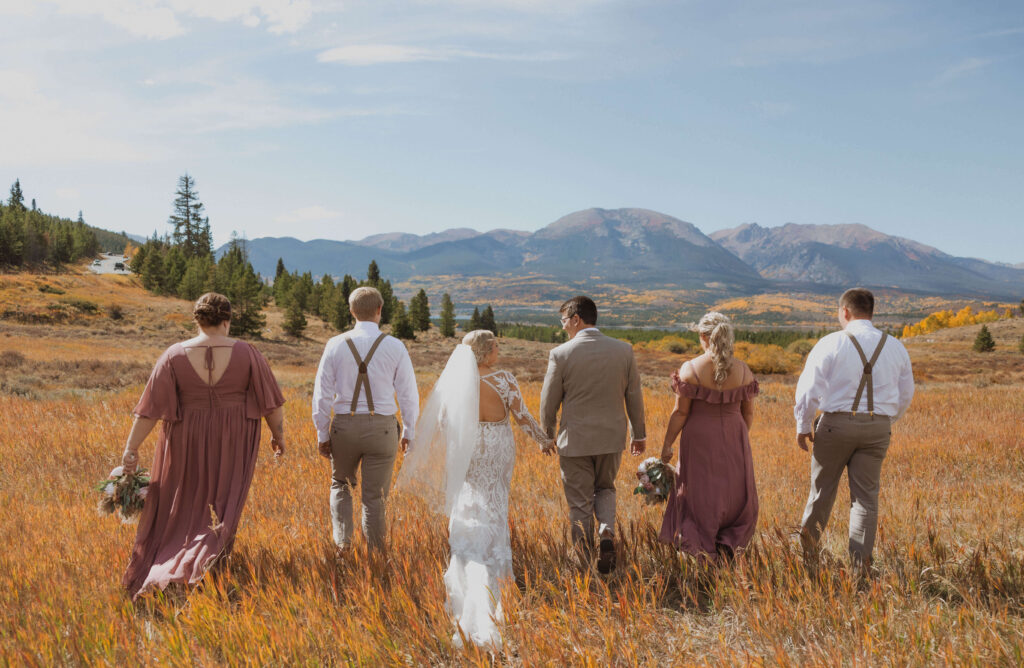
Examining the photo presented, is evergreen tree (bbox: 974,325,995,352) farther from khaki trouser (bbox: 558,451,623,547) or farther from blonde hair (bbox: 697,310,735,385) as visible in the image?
khaki trouser (bbox: 558,451,623,547)

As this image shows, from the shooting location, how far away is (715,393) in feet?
14.5

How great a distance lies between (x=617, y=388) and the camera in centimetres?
475

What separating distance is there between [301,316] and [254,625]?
6275 cm

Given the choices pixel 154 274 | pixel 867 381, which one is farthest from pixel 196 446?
pixel 154 274

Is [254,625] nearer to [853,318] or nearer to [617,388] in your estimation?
[617,388]

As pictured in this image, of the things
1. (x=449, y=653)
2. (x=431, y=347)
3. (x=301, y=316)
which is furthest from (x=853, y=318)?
(x=301, y=316)

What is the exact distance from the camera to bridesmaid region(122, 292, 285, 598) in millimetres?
4109

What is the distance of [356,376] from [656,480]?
2543mm

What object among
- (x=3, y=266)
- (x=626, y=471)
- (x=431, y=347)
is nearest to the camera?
(x=626, y=471)

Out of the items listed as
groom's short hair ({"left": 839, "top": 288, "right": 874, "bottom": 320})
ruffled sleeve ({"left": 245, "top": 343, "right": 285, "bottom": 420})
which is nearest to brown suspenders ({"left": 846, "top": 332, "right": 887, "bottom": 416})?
groom's short hair ({"left": 839, "top": 288, "right": 874, "bottom": 320})

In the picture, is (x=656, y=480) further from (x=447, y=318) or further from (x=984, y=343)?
(x=447, y=318)

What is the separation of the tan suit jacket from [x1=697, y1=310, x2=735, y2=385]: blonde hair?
0.63 metres

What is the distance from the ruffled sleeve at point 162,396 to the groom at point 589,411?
8.86 ft

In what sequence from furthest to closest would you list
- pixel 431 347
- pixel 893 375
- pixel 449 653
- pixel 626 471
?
pixel 431 347 → pixel 626 471 → pixel 893 375 → pixel 449 653
